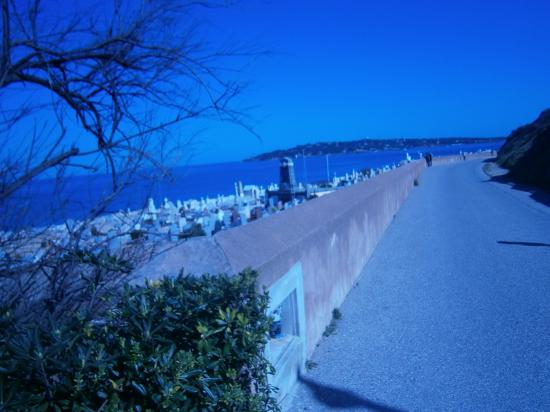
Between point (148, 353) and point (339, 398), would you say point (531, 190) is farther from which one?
point (148, 353)

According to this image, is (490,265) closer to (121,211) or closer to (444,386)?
(444,386)

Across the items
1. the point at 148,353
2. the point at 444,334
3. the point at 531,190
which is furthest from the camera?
the point at 531,190

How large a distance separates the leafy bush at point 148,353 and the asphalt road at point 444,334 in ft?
6.71

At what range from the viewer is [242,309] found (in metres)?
2.58

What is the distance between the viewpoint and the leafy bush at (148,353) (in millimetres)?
1752

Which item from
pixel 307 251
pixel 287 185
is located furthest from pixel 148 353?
pixel 287 185

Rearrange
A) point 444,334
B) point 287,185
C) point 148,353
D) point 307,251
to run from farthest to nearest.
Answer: point 287,185, point 444,334, point 307,251, point 148,353

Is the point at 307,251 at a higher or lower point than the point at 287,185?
lower

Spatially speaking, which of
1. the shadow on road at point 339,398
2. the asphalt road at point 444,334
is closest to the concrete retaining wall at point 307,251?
the asphalt road at point 444,334

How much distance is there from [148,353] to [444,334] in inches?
184

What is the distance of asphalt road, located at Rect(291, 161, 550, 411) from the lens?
4230mm

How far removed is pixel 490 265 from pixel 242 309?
7.77 m

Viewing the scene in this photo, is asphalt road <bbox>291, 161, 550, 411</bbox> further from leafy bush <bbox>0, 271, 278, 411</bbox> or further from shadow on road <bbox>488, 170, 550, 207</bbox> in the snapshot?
shadow on road <bbox>488, 170, 550, 207</bbox>

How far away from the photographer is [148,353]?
1994 millimetres
